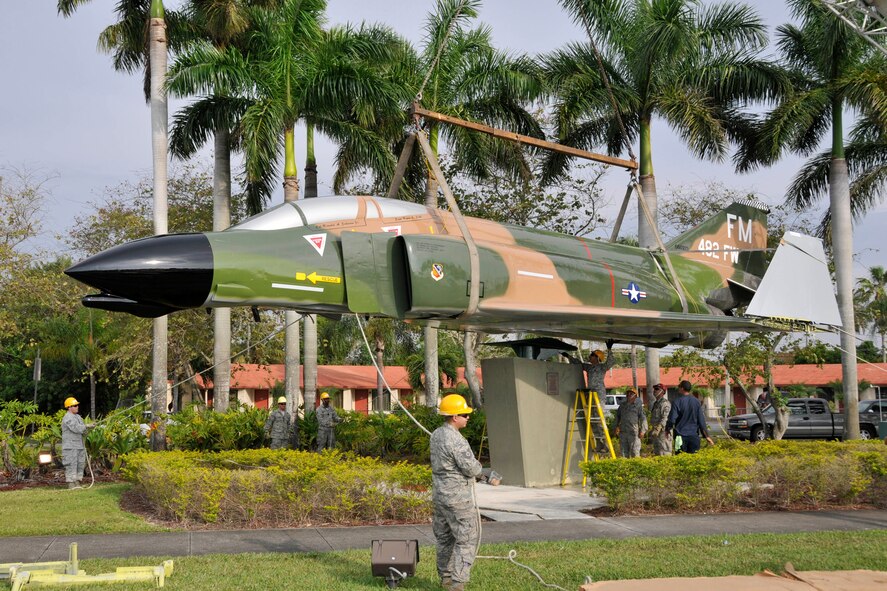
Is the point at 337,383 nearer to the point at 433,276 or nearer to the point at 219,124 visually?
the point at 219,124

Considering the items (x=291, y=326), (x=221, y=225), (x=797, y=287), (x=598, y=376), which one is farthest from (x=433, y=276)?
(x=221, y=225)

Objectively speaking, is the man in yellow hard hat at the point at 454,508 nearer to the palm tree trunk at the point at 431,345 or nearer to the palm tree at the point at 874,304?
the palm tree trunk at the point at 431,345

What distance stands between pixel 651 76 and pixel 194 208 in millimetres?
18000

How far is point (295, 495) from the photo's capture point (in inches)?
423

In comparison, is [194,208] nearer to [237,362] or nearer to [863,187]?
[237,362]

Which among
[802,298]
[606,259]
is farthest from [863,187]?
[606,259]

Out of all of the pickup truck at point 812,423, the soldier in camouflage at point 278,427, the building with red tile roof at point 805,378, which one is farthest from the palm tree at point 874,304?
the soldier in camouflage at point 278,427

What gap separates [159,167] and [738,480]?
13357 mm

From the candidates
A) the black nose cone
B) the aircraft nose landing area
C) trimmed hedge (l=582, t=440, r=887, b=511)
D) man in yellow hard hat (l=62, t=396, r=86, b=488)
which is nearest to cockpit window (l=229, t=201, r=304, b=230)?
the black nose cone

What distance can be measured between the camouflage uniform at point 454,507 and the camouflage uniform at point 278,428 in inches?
423

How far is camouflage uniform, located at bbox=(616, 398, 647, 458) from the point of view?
1526 cm

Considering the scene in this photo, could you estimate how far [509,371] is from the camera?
1392 cm

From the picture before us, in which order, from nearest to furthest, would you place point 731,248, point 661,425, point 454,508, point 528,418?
1. point 454,508
2. point 528,418
3. point 661,425
4. point 731,248

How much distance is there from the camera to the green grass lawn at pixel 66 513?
10.4 m
